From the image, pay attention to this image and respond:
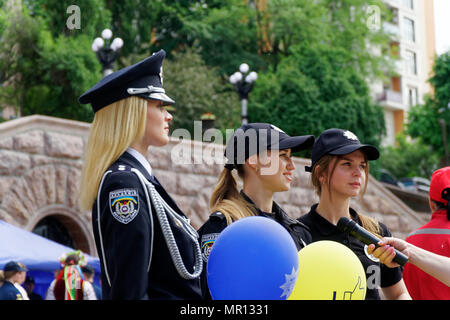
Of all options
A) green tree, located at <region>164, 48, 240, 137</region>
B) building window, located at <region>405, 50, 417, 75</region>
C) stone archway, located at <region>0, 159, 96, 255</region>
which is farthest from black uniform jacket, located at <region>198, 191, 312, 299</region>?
building window, located at <region>405, 50, 417, 75</region>

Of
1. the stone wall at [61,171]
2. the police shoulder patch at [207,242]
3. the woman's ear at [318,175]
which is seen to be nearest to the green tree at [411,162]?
the stone wall at [61,171]

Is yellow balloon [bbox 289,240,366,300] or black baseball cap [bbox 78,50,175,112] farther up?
black baseball cap [bbox 78,50,175,112]

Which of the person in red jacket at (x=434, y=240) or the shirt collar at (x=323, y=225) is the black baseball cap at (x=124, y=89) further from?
the person in red jacket at (x=434, y=240)

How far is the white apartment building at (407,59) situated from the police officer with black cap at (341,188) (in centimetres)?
3401

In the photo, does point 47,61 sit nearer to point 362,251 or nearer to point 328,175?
point 328,175

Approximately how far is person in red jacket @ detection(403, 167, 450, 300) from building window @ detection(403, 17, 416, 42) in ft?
124

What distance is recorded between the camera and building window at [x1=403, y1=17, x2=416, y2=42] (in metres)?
40.2

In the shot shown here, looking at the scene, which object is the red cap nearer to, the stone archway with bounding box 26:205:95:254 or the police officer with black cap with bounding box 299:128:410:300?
the police officer with black cap with bounding box 299:128:410:300

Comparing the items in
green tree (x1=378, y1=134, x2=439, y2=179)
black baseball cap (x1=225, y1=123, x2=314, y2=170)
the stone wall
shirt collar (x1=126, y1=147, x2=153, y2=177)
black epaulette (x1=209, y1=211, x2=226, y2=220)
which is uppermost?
green tree (x1=378, y1=134, x2=439, y2=179)

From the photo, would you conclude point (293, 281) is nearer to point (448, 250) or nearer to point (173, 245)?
point (173, 245)
